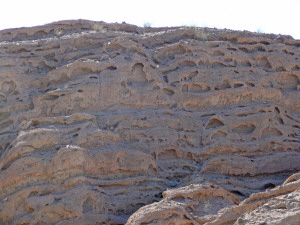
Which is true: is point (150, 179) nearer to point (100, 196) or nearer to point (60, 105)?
point (100, 196)

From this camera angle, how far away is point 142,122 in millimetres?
17531

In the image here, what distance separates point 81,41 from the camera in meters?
20.3

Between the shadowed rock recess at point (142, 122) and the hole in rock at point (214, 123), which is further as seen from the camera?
the hole in rock at point (214, 123)

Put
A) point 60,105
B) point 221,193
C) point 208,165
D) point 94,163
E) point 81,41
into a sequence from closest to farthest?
point 221,193
point 94,163
point 208,165
point 60,105
point 81,41

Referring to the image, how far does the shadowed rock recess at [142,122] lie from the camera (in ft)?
50.0

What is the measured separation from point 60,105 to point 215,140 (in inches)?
194

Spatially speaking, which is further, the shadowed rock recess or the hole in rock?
the hole in rock

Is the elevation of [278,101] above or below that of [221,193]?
above

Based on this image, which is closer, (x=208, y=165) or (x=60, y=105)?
(x=208, y=165)

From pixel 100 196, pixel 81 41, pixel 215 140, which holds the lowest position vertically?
pixel 100 196

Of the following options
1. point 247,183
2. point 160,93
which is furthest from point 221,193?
point 160,93

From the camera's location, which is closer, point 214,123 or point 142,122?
point 142,122

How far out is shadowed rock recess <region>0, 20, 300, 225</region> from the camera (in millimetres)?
15250

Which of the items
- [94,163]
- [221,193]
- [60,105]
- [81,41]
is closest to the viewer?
[221,193]
